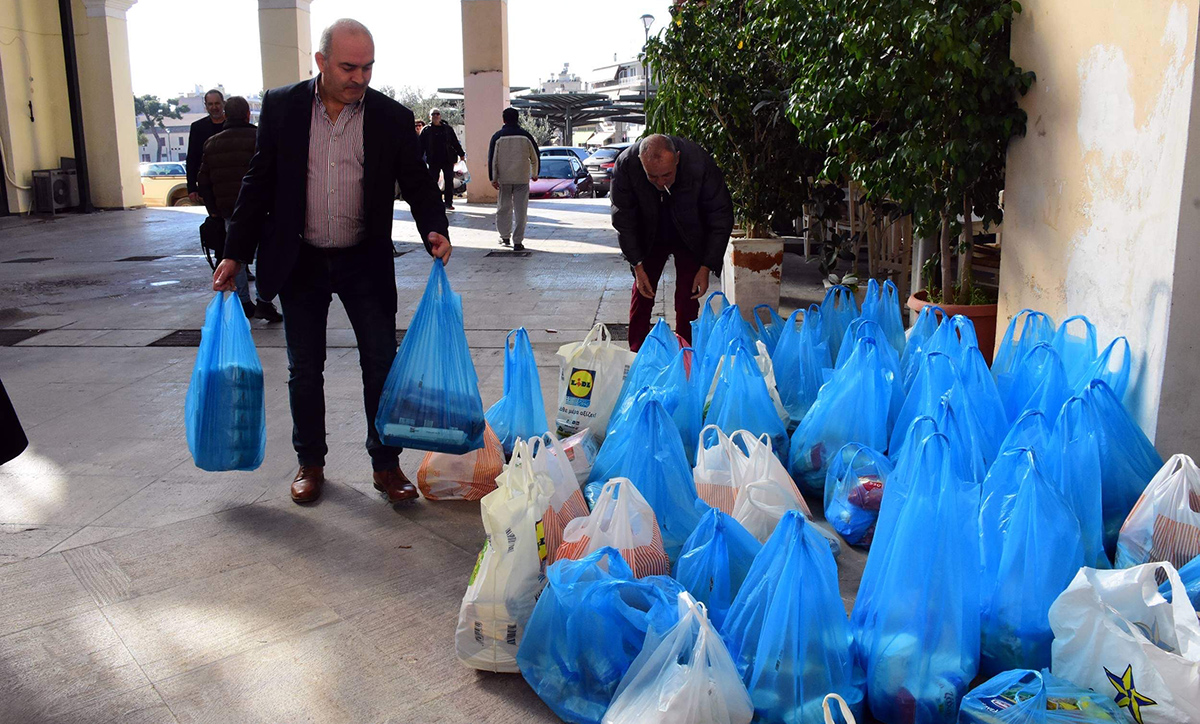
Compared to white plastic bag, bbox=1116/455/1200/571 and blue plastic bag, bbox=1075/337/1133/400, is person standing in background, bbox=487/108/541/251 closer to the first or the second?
blue plastic bag, bbox=1075/337/1133/400

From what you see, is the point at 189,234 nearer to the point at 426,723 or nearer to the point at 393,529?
the point at 393,529

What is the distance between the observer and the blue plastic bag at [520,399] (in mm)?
3715

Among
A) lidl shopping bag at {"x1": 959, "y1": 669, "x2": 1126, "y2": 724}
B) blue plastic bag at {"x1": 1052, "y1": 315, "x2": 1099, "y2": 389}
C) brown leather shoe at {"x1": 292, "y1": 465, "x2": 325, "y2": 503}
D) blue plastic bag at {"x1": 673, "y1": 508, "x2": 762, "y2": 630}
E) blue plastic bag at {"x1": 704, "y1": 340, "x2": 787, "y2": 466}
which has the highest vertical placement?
blue plastic bag at {"x1": 1052, "y1": 315, "x2": 1099, "y2": 389}

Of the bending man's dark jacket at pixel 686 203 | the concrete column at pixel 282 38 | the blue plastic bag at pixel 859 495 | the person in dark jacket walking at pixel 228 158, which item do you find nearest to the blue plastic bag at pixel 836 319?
the bending man's dark jacket at pixel 686 203

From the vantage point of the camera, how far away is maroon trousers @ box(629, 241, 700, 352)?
507 cm

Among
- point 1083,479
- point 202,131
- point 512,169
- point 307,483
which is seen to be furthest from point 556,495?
point 512,169

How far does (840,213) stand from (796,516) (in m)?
5.46

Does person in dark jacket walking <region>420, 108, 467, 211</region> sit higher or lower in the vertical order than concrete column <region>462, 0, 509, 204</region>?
lower

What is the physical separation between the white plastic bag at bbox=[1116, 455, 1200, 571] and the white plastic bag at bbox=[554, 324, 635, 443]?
1893mm

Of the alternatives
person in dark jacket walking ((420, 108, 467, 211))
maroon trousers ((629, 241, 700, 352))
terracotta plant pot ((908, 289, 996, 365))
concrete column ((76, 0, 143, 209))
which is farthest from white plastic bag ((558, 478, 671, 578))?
concrete column ((76, 0, 143, 209))

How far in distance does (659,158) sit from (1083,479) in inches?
99.6

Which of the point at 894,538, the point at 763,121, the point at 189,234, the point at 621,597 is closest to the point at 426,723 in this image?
the point at 621,597

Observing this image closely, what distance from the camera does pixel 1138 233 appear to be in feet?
11.1

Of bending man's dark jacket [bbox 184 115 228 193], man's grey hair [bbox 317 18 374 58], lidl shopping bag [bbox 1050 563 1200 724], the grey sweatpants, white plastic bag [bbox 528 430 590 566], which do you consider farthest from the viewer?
the grey sweatpants
